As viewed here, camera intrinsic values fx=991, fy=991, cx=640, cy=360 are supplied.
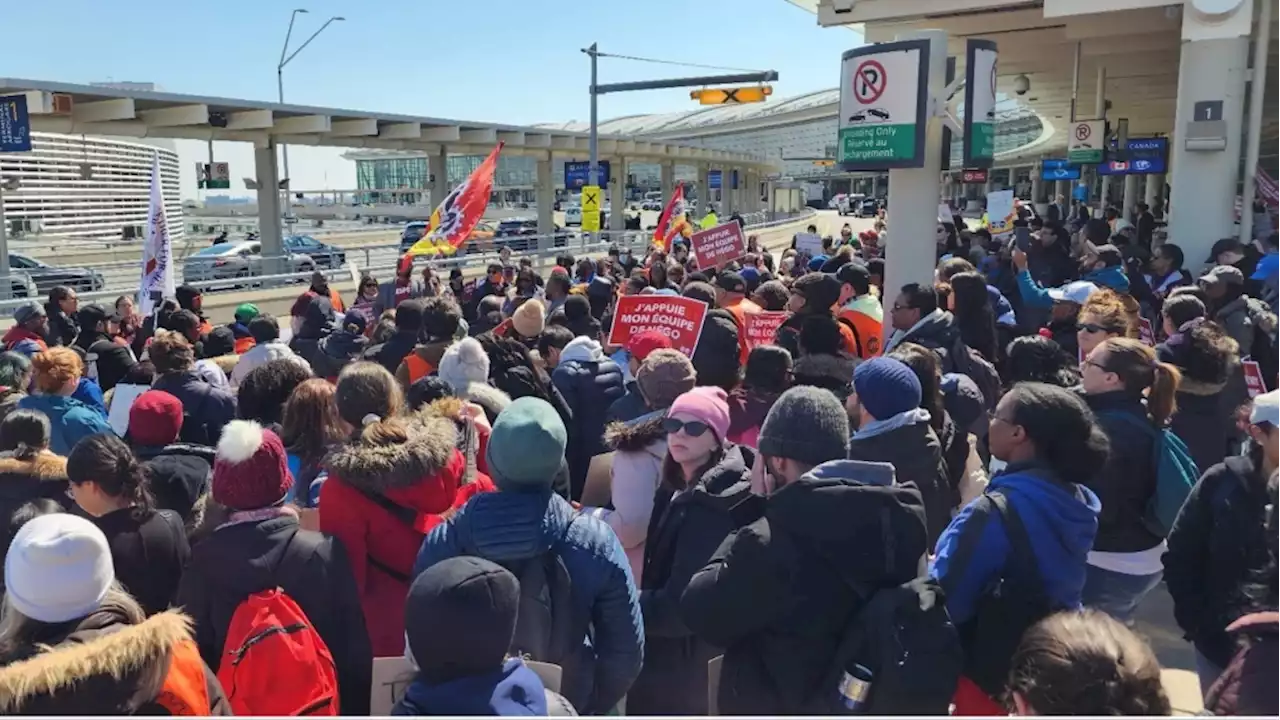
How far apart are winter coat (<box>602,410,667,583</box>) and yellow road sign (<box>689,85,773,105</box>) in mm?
21748

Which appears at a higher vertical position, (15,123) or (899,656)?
(15,123)

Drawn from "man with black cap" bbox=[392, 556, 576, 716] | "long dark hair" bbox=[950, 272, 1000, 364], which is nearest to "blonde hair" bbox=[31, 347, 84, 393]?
"man with black cap" bbox=[392, 556, 576, 716]

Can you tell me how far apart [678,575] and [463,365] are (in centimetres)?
217

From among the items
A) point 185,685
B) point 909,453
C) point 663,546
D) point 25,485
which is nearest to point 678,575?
point 663,546

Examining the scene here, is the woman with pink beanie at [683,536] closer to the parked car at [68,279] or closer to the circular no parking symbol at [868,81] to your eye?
the circular no parking symbol at [868,81]

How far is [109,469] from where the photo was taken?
11.6 ft

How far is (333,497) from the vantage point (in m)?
3.33

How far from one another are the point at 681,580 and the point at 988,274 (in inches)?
344

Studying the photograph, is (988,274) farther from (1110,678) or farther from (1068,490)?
(1110,678)

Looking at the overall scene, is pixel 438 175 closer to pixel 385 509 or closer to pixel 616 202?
pixel 616 202

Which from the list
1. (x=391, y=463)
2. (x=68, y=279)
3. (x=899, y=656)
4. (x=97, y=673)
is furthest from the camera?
(x=68, y=279)

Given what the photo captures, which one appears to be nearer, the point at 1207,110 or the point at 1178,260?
the point at 1178,260

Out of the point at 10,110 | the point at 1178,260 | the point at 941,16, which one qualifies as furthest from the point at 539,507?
the point at 10,110

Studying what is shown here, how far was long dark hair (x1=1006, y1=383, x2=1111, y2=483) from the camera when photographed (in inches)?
124
